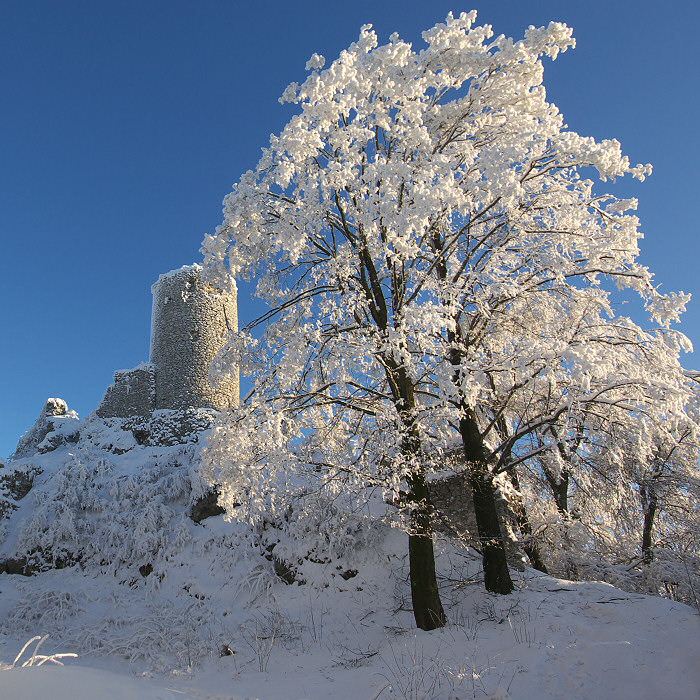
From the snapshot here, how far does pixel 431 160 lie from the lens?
6574mm

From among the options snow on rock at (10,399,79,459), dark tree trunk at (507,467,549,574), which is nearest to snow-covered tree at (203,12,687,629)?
dark tree trunk at (507,467,549,574)

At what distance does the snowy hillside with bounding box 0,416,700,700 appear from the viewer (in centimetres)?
502

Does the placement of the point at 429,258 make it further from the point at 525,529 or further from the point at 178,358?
the point at 178,358

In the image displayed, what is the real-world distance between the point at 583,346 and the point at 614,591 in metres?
4.07

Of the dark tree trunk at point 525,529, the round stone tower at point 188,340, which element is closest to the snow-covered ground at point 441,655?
the dark tree trunk at point 525,529

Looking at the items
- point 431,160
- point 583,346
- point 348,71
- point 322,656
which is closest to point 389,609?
point 322,656

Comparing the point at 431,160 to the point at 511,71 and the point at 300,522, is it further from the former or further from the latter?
the point at 300,522

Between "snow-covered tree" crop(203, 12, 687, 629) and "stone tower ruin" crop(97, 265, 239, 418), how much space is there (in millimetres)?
12458

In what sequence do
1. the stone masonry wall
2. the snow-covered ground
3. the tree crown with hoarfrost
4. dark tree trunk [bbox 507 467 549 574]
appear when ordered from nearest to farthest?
1. the snow-covered ground
2. the tree crown with hoarfrost
3. dark tree trunk [bbox 507 467 549 574]
4. the stone masonry wall

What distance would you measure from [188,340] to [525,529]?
1563 centimetres

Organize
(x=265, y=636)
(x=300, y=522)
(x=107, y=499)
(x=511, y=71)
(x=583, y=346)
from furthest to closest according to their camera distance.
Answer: (x=107, y=499), (x=300, y=522), (x=265, y=636), (x=511, y=71), (x=583, y=346)

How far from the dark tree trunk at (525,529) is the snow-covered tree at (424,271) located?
1508mm

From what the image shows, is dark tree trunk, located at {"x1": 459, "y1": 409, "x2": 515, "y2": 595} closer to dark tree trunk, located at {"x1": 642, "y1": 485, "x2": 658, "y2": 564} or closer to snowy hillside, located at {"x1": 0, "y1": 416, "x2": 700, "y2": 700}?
snowy hillside, located at {"x1": 0, "y1": 416, "x2": 700, "y2": 700}

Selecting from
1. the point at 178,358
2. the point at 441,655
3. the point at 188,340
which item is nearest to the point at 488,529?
the point at 441,655
